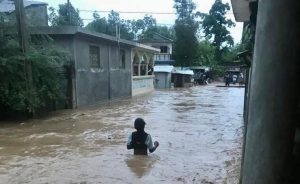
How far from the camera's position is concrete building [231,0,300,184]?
1.54m

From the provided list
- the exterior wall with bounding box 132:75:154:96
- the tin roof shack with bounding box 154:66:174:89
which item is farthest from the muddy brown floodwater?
the tin roof shack with bounding box 154:66:174:89

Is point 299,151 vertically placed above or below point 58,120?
above

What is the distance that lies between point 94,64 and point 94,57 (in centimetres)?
41

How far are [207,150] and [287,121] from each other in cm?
836

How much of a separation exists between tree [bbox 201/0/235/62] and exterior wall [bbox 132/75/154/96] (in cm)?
2923

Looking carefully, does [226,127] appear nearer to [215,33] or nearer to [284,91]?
[284,91]

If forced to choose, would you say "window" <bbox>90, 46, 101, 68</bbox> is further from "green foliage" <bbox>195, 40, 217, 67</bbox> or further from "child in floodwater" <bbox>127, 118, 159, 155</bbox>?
"green foliage" <bbox>195, 40, 217, 67</bbox>

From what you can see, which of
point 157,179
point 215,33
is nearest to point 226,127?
point 157,179

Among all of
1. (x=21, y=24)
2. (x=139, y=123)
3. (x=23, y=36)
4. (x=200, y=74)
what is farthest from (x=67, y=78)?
(x=200, y=74)

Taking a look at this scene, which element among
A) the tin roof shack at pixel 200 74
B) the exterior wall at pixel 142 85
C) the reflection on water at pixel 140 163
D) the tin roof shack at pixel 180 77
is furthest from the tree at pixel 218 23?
the reflection on water at pixel 140 163

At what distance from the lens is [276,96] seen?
157 cm

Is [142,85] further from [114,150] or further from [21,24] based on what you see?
[114,150]

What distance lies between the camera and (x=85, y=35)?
18797 millimetres

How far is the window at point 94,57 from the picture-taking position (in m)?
20.4
